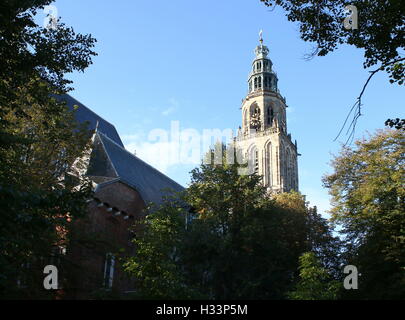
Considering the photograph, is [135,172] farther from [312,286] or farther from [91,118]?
[312,286]

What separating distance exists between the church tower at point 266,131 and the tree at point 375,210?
1664 inches

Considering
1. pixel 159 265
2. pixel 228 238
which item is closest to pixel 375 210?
pixel 228 238

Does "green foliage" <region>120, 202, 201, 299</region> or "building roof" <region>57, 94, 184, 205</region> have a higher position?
"building roof" <region>57, 94, 184, 205</region>

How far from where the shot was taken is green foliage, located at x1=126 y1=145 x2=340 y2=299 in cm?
2219

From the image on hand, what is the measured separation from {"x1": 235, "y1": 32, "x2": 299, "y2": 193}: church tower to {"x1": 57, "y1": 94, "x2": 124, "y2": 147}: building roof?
116ft

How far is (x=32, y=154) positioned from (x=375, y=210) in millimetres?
19486

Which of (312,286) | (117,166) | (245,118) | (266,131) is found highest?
(245,118)

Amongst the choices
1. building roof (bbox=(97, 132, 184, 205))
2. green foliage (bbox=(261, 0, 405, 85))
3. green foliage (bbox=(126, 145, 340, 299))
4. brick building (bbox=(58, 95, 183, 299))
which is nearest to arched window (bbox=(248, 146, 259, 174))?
building roof (bbox=(97, 132, 184, 205))

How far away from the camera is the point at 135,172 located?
32.9m

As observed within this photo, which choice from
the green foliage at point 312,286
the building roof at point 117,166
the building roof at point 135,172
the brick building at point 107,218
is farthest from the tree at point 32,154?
the green foliage at point 312,286

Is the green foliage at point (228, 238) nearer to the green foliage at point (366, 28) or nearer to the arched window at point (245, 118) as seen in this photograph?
the green foliage at point (366, 28)

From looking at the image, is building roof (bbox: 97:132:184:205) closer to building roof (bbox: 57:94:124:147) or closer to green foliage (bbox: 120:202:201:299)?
building roof (bbox: 57:94:124:147)

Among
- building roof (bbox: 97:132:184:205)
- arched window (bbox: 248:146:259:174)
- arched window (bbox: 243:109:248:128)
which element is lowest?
building roof (bbox: 97:132:184:205)

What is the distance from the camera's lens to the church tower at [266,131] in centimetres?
7338
